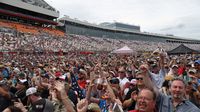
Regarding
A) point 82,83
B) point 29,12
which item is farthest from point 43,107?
point 29,12

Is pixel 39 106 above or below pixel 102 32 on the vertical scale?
above

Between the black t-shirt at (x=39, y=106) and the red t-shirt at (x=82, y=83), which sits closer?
the black t-shirt at (x=39, y=106)

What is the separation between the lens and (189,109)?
328 centimetres

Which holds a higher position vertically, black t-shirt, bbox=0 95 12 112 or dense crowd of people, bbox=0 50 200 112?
dense crowd of people, bbox=0 50 200 112

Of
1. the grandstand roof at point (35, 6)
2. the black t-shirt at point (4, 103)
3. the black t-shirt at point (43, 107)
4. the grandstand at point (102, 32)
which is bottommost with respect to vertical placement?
the grandstand at point (102, 32)

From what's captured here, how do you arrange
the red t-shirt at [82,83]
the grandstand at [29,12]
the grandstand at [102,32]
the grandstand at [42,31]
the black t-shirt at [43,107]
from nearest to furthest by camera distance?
the black t-shirt at [43,107]
the red t-shirt at [82,83]
the grandstand at [42,31]
the grandstand at [29,12]
the grandstand at [102,32]

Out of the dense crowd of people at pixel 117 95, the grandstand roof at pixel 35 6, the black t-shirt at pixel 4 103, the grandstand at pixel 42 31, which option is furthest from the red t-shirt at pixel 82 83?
the grandstand roof at pixel 35 6

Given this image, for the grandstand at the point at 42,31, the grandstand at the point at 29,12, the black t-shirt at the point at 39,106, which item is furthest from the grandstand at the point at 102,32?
the black t-shirt at the point at 39,106

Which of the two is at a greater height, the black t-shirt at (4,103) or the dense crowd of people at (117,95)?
the dense crowd of people at (117,95)

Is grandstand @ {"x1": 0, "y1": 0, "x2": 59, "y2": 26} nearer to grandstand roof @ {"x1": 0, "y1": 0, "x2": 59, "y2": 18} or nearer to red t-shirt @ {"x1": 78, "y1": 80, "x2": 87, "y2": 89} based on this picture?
grandstand roof @ {"x1": 0, "y1": 0, "x2": 59, "y2": 18}

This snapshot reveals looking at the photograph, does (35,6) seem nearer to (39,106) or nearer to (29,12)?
(29,12)

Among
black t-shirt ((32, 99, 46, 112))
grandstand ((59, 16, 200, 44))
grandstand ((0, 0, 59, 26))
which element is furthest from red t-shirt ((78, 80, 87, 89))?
grandstand ((59, 16, 200, 44))

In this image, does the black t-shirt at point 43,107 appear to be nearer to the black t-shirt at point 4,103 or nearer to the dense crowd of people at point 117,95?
the dense crowd of people at point 117,95

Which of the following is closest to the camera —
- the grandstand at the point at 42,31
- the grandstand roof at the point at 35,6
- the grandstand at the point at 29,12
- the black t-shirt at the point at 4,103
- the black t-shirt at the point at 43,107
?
the black t-shirt at the point at 43,107
